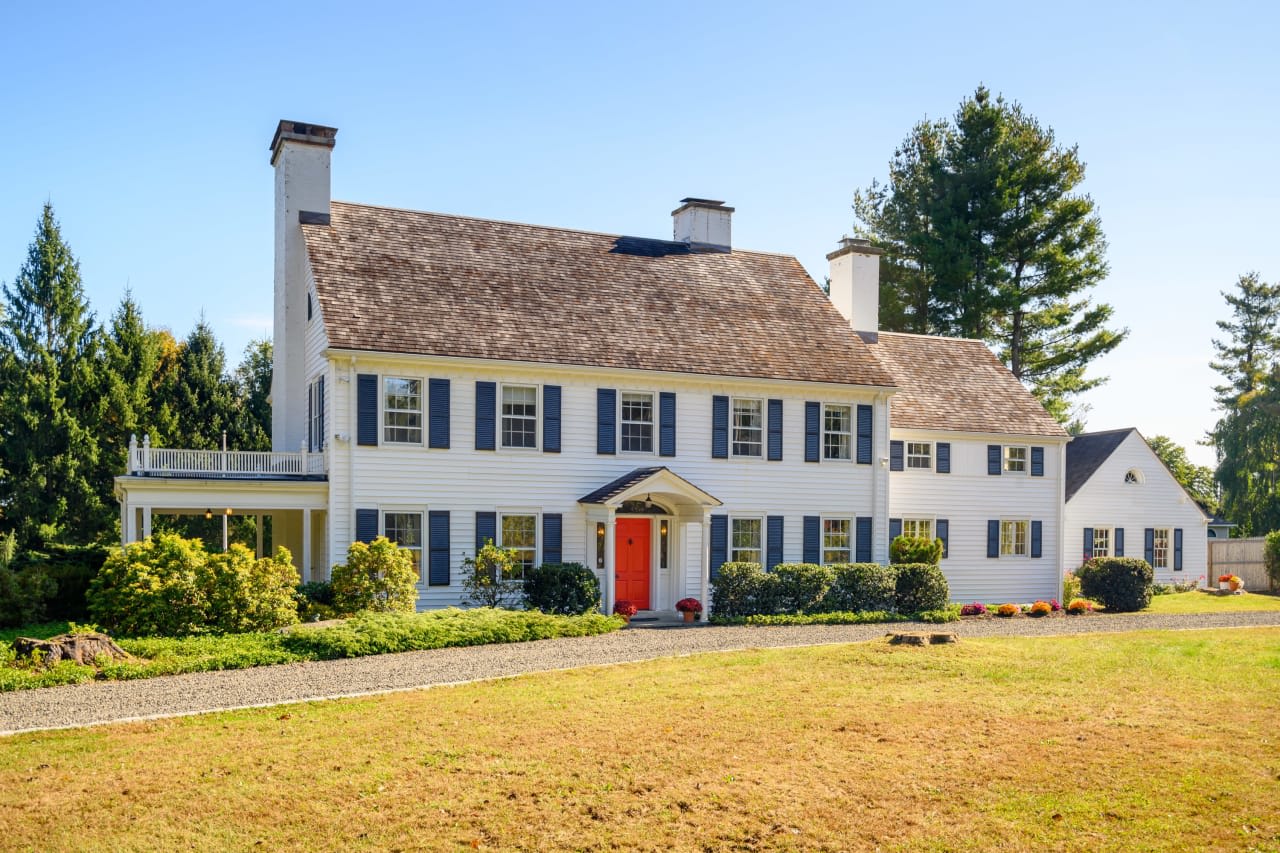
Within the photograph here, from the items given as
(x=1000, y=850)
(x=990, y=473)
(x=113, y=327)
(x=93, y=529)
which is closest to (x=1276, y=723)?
(x=1000, y=850)

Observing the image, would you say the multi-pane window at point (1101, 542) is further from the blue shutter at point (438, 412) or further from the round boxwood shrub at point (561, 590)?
the blue shutter at point (438, 412)

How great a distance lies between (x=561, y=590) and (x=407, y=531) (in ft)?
10.5

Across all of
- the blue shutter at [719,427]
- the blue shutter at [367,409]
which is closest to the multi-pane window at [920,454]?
the blue shutter at [719,427]

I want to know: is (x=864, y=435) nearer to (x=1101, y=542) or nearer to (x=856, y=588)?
(x=856, y=588)

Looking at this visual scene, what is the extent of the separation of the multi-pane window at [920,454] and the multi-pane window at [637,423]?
7493 mm

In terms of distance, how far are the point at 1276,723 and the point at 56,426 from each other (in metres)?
30.8

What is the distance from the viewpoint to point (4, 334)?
33438mm

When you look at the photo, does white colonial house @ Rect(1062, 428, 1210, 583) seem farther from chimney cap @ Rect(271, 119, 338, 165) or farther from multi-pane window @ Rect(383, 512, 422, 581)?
chimney cap @ Rect(271, 119, 338, 165)

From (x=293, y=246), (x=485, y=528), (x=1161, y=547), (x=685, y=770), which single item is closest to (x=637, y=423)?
(x=485, y=528)

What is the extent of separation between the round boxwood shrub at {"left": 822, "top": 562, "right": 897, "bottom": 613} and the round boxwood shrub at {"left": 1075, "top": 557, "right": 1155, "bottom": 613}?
241 inches

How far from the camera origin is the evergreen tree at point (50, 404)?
1259 inches

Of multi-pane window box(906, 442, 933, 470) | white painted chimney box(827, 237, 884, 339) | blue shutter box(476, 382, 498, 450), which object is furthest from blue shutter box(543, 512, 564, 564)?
white painted chimney box(827, 237, 884, 339)

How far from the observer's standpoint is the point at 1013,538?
29.3 m

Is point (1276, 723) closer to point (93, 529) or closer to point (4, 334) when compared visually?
point (93, 529)
